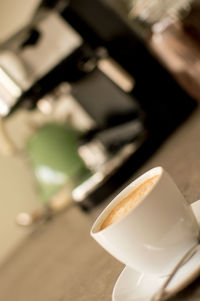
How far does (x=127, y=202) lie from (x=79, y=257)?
1.23 feet

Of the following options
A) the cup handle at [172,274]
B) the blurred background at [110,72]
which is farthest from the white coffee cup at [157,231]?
the blurred background at [110,72]

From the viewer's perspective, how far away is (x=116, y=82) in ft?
3.21

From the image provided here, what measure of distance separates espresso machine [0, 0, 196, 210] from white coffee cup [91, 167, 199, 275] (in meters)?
0.54

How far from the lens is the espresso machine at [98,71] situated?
952 mm

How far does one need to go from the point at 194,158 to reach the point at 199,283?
347mm

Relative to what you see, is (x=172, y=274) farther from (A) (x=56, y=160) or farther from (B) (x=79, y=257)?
(A) (x=56, y=160)

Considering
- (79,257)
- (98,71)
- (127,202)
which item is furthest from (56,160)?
(127,202)

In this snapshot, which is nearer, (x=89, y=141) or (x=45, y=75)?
(x=45, y=75)

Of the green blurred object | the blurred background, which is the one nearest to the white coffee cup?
the blurred background

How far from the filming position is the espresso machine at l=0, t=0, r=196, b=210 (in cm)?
95

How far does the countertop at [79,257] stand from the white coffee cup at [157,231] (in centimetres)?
3

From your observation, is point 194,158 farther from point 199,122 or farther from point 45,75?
point 45,75

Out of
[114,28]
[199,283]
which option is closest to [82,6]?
[114,28]

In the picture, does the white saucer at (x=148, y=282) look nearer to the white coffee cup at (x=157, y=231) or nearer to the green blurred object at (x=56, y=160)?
the white coffee cup at (x=157, y=231)
